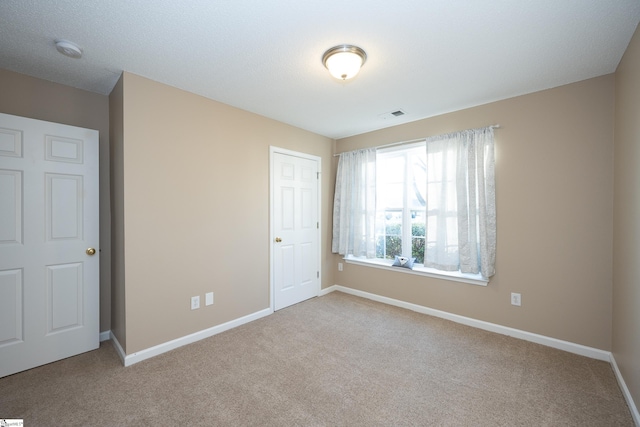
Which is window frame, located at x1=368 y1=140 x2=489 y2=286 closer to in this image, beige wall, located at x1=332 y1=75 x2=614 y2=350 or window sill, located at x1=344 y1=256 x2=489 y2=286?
window sill, located at x1=344 y1=256 x2=489 y2=286

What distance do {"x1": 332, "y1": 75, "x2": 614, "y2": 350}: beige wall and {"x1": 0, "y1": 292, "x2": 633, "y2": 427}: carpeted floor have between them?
336mm

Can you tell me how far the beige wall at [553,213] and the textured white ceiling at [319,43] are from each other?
28 cm

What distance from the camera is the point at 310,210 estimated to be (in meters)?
4.02

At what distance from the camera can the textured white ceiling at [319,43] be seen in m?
1.58

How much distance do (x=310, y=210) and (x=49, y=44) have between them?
9.90 feet

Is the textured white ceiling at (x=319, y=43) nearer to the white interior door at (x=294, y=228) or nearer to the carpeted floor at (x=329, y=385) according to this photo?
the white interior door at (x=294, y=228)

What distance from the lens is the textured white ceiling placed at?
158 cm

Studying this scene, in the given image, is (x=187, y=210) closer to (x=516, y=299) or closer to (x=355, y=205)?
(x=355, y=205)

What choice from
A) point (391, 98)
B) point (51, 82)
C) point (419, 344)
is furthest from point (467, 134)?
point (51, 82)

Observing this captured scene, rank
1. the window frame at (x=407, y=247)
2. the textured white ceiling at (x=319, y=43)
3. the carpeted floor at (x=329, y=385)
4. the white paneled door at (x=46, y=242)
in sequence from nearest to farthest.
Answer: the textured white ceiling at (x=319, y=43) → the carpeted floor at (x=329, y=385) → the white paneled door at (x=46, y=242) → the window frame at (x=407, y=247)

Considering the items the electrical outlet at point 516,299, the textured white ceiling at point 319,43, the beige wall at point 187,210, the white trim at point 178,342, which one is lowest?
the white trim at point 178,342

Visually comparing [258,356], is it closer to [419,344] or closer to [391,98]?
[419,344]

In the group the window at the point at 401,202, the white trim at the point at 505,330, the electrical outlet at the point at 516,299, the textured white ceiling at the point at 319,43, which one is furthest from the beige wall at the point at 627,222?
the window at the point at 401,202

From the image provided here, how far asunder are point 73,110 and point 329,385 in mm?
3405
